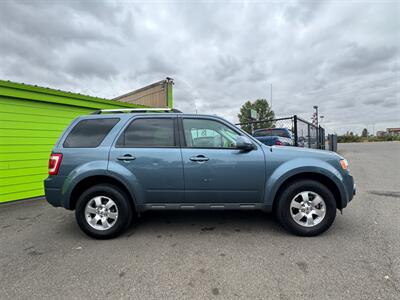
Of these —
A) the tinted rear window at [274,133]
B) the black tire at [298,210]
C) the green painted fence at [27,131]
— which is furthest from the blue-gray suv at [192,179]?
the tinted rear window at [274,133]

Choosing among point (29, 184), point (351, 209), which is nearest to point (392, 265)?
point (351, 209)

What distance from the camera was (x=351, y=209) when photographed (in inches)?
172

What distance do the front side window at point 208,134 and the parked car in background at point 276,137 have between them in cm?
443

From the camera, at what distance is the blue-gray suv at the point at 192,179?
3184mm

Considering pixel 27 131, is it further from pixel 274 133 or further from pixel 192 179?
pixel 274 133

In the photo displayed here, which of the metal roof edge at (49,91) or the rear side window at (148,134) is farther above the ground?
the metal roof edge at (49,91)

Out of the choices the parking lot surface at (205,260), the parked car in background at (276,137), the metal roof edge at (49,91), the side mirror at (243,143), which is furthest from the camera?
the parked car in background at (276,137)

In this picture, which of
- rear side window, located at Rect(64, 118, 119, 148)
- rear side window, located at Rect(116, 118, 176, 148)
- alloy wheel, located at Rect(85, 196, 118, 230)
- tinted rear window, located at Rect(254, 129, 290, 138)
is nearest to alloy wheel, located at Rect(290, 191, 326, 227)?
rear side window, located at Rect(116, 118, 176, 148)

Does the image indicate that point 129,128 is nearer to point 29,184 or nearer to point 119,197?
point 119,197

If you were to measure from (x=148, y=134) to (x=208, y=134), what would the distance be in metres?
0.93

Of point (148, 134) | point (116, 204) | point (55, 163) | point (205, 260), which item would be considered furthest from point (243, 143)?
point (55, 163)

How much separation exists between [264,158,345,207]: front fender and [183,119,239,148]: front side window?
75 centimetres

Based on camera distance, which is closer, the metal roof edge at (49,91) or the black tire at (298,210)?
the black tire at (298,210)

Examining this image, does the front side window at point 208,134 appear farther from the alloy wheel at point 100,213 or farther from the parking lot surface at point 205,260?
the alloy wheel at point 100,213
